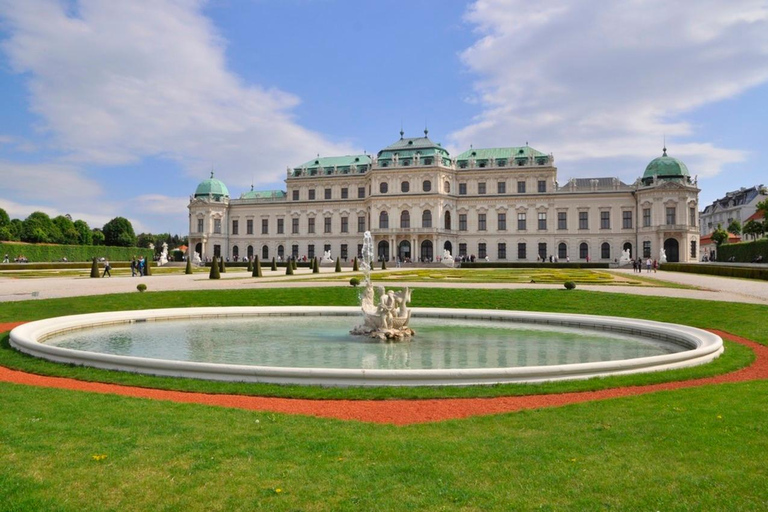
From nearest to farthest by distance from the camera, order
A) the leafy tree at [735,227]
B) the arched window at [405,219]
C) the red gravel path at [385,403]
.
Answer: the red gravel path at [385,403], the arched window at [405,219], the leafy tree at [735,227]

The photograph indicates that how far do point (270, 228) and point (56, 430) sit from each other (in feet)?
253

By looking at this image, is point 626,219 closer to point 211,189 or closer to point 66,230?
point 211,189

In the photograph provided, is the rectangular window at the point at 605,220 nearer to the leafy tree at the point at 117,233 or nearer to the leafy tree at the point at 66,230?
the leafy tree at the point at 117,233

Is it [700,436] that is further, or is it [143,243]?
[143,243]

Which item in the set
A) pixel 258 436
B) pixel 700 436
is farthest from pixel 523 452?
pixel 258 436

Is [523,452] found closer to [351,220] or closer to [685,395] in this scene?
[685,395]

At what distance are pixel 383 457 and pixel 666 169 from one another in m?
73.6

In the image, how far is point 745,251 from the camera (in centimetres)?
5725

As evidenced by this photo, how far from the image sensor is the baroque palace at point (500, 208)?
2667 inches

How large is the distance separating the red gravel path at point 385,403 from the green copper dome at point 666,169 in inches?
2608

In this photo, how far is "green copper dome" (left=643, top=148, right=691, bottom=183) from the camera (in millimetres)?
68562

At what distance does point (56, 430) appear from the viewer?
6676 mm

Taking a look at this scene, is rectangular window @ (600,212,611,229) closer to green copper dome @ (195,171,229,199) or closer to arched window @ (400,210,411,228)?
arched window @ (400,210,411,228)

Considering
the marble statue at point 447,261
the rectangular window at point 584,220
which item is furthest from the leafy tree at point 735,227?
the marble statue at point 447,261
